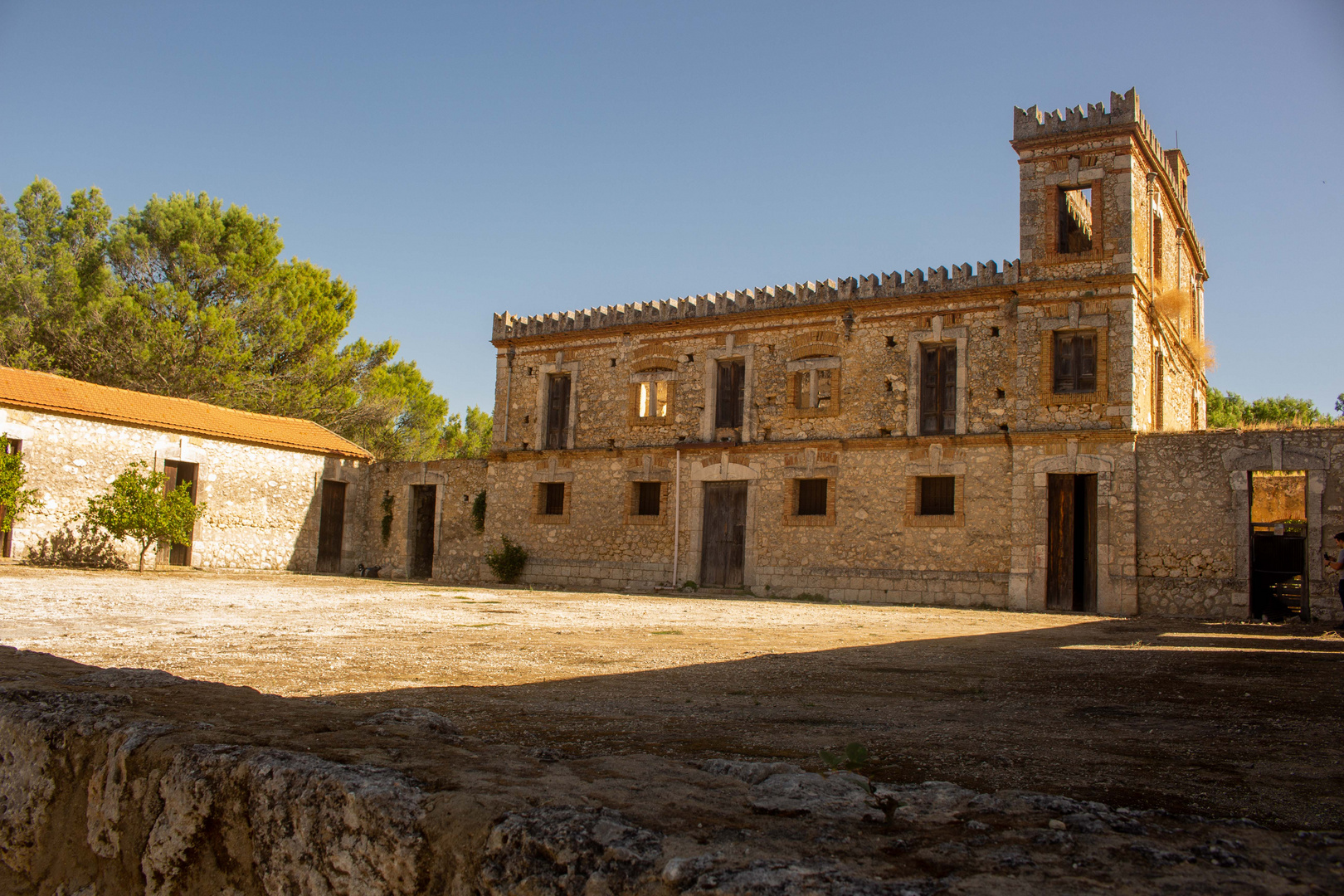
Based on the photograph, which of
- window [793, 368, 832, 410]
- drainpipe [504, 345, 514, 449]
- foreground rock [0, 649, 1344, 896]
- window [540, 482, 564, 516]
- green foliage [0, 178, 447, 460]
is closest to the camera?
foreground rock [0, 649, 1344, 896]

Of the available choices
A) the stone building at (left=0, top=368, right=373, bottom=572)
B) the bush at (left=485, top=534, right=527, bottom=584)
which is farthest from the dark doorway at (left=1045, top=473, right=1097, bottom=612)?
the stone building at (left=0, top=368, right=373, bottom=572)

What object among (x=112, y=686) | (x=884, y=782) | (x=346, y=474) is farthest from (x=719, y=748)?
(x=346, y=474)

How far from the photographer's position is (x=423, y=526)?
24156mm

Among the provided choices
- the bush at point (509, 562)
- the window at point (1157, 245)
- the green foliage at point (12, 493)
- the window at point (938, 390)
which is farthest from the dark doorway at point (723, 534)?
the green foliage at point (12, 493)

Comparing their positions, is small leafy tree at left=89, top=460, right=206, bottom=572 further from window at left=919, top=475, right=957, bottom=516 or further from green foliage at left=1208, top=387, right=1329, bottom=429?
green foliage at left=1208, top=387, right=1329, bottom=429

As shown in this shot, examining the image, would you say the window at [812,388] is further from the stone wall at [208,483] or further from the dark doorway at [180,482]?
the dark doorway at [180,482]

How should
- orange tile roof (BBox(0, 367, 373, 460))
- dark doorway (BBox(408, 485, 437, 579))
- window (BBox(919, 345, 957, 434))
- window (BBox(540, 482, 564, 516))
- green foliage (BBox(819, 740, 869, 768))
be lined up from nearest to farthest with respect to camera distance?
green foliage (BBox(819, 740, 869, 768)), window (BBox(919, 345, 957, 434)), orange tile roof (BBox(0, 367, 373, 460)), window (BBox(540, 482, 564, 516)), dark doorway (BBox(408, 485, 437, 579))

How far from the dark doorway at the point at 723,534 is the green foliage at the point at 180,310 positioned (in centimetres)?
1540

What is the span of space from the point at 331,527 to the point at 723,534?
11.3 metres

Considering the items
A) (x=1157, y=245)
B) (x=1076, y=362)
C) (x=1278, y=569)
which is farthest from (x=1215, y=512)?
(x=1157, y=245)

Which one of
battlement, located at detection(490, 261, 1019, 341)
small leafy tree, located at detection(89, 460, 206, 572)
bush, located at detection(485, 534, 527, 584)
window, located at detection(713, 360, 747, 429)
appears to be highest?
battlement, located at detection(490, 261, 1019, 341)

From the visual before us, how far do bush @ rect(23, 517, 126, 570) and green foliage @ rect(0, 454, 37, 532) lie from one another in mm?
781

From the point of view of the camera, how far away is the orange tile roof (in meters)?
18.4

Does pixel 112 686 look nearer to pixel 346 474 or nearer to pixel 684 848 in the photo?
pixel 684 848
